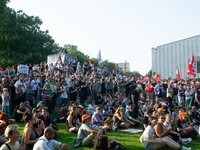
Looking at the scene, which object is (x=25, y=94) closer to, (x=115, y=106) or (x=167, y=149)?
(x=115, y=106)

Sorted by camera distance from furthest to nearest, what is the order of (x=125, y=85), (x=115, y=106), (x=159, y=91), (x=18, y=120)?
(x=125, y=85) < (x=159, y=91) < (x=115, y=106) < (x=18, y=120)

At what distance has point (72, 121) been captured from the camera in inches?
372

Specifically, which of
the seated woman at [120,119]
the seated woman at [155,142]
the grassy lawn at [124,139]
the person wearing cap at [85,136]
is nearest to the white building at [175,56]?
the seated woman at [120,119]

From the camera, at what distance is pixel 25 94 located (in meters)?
13.0

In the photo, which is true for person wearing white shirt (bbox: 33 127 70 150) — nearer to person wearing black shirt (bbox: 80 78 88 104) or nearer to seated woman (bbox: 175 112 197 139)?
seated woman (bbox: 175 112 197 139)

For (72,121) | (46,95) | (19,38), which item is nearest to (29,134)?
(72,121)

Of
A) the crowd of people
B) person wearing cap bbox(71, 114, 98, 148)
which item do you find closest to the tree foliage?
the crowd of people

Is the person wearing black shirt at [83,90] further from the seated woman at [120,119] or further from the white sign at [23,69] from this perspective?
the seated woman at [120,119]

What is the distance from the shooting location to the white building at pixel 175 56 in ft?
117

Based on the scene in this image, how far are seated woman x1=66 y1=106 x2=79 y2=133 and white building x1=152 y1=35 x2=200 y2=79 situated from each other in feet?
98.4

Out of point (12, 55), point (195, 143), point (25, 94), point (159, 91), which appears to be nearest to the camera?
point (195, 143)

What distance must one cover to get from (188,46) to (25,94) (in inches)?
1187

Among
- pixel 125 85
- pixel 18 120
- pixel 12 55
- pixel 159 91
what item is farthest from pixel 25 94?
pixel 12 55

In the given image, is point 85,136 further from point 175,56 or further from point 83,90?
point 175,56
